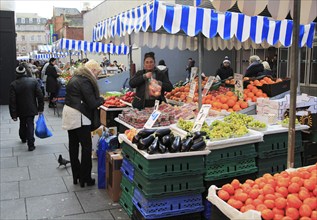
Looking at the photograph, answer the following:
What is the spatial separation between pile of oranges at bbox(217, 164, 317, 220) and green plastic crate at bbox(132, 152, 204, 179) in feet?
3.12

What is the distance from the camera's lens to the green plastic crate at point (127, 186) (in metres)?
4.26

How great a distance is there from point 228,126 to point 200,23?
1.44 m

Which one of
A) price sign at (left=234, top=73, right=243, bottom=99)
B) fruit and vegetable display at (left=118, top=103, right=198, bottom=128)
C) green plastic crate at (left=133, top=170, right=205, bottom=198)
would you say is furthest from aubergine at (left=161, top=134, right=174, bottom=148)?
price sign at (left=234, top=73, right=243, bottom=99)

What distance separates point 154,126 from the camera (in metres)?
4.96

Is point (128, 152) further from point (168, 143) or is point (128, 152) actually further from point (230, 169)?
point (230, 169)

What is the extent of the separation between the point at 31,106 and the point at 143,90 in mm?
3131

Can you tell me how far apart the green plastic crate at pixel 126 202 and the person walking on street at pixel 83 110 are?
106 centimetres

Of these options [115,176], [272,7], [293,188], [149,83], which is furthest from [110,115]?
[293,188]

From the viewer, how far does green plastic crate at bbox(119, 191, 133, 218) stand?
4.29 metres

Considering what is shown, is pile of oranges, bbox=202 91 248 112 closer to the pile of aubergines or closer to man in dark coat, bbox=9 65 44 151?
the pile of aubergines

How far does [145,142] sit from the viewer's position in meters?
3.86

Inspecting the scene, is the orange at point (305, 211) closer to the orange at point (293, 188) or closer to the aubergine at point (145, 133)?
the orange at point (293, 188)

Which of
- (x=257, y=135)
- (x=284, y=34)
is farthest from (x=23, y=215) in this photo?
(x=284, y=34)

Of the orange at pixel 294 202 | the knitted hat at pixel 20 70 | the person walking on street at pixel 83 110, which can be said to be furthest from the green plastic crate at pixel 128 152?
the knitted hat at pixel 20 70
